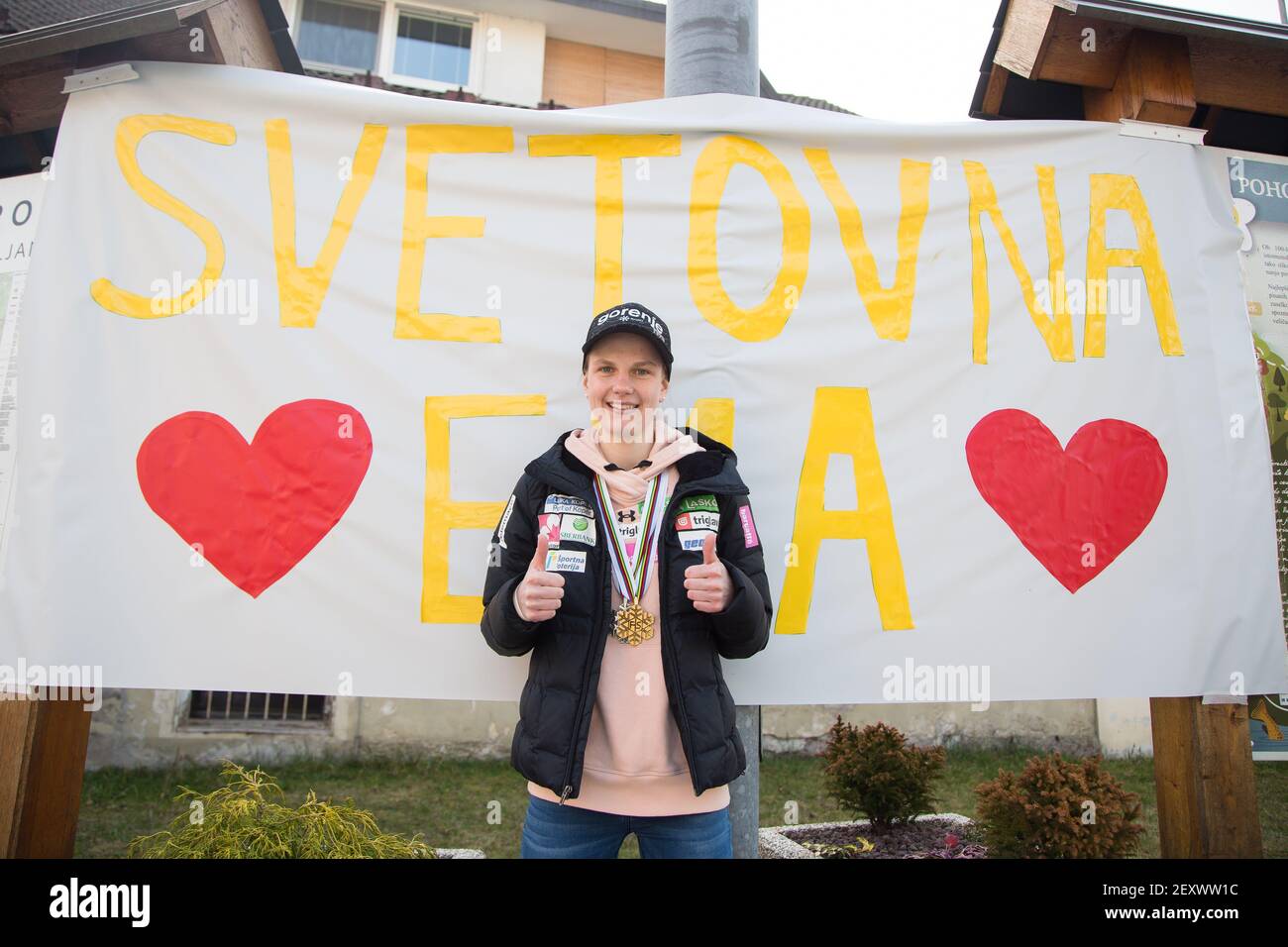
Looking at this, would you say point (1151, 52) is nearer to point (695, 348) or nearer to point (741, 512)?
point (695, 348)

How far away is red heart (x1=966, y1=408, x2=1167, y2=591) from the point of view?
290 centimetres

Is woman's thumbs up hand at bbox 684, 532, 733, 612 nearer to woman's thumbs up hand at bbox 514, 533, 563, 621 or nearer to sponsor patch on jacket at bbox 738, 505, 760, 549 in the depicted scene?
sponsor patch on jacket at bbox 738, 505, 760, 549

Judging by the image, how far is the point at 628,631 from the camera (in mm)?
2160

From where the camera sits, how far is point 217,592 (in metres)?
2.73

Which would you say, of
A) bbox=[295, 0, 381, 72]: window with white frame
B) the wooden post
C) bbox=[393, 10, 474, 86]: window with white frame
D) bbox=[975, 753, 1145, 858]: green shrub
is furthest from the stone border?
bbox=[295, 0, 381, 72]: window with white frame

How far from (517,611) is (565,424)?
0.95 metres

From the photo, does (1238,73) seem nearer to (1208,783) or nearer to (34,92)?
(1208,783)

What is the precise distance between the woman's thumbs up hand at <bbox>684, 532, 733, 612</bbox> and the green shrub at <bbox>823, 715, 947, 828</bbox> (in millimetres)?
3051

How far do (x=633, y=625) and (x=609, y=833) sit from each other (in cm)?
55

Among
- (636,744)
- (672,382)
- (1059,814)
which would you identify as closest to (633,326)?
(672,382)

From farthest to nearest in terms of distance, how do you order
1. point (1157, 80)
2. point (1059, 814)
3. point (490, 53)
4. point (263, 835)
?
1. point (490, 53)
2. point (1059, 814)
3. point (1157, 80)
4. point (263, 835)

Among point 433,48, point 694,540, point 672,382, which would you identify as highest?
point 433,48

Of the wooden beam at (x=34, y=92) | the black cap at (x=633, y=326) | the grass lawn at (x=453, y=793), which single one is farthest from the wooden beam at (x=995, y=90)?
the grass lawn at (x=453, y=793)
